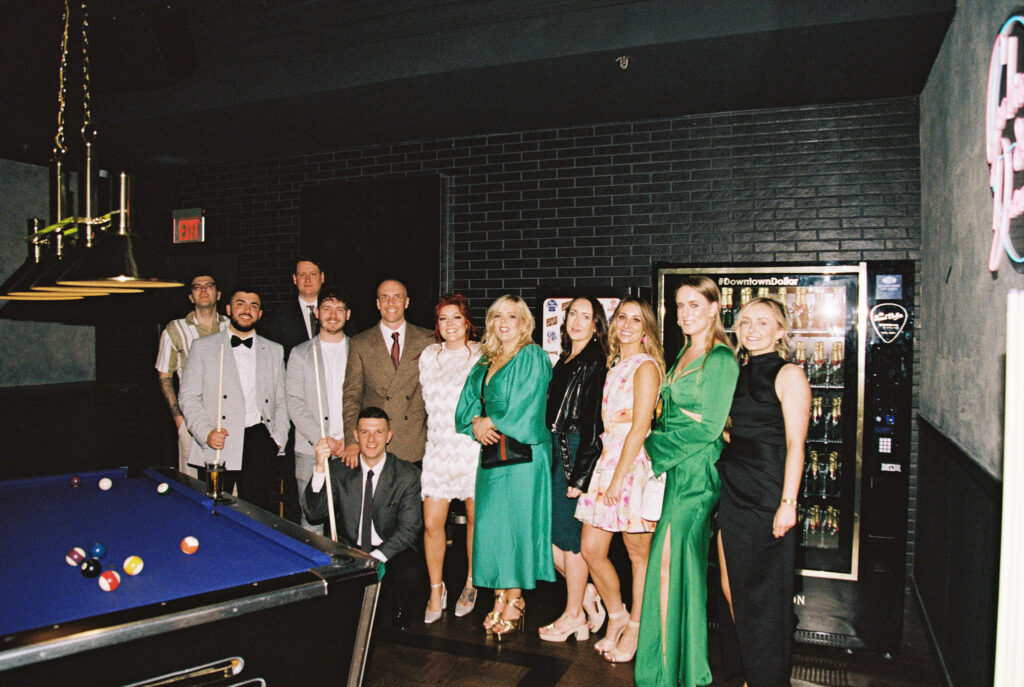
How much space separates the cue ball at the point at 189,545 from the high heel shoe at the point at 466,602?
1907 millimetres

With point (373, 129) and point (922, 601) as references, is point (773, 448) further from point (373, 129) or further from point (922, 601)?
point (373, 129)

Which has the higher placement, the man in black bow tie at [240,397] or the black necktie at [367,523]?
the man in black bow tie at [240,397]

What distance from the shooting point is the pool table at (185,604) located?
1576 mm

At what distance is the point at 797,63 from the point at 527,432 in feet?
7.83

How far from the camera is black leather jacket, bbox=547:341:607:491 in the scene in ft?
10.8

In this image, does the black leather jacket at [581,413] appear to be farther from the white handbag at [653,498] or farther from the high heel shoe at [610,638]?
the high heel shoe at [610,638]

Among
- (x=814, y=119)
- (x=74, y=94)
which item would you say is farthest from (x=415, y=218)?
(x=814, y=119)

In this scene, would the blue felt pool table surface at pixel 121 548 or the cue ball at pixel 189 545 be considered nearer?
the blue felt pool table surface at pixel 121 548

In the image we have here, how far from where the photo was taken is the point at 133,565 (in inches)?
76.2

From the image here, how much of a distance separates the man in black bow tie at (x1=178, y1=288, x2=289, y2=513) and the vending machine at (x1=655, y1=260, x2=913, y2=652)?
3.01m

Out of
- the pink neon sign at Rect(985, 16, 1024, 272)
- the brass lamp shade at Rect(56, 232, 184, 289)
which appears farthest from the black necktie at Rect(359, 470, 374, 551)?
the pink neon sign at Rect(985, 16, 1024, 272)

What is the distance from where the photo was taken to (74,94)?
469cm

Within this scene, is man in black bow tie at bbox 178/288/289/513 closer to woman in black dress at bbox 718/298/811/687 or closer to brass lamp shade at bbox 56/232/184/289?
brass lamp shade at bbox 56/232/184/289

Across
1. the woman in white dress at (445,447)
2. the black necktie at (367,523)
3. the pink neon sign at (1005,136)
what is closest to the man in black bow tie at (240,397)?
the black necktie at (367,523)
